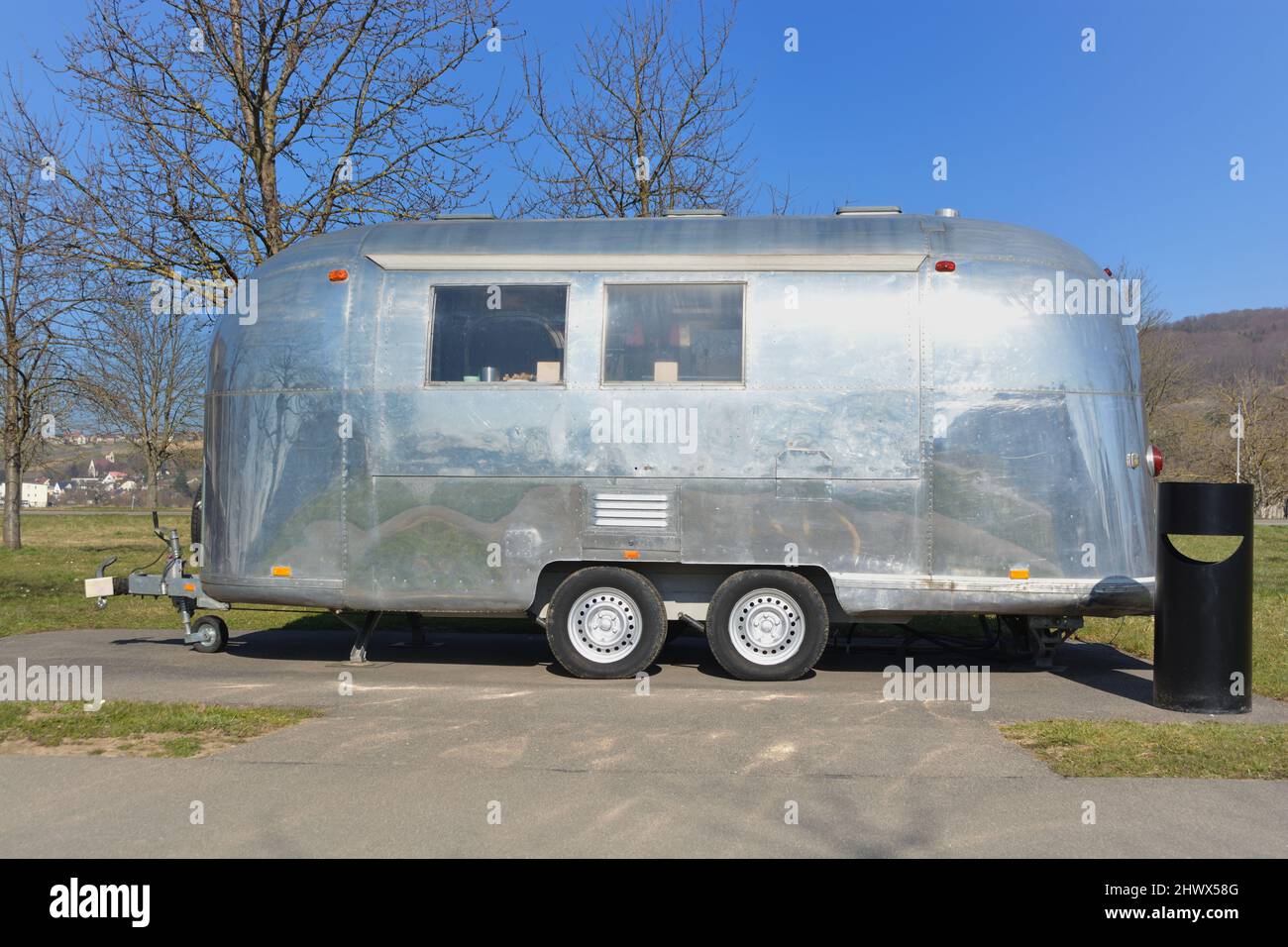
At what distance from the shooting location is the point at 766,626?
9055 millimetres

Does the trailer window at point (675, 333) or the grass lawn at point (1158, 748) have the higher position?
the trailer window at point (675, 333)

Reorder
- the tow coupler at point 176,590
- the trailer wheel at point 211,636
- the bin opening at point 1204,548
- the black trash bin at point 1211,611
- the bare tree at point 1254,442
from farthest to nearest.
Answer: the bare tree at point 1254,442 → the bin opening at point 1204,548 → the trailer wheel at point 211,636 → the tow coupler at point 176,590 → the black trash bin at point 1211,611

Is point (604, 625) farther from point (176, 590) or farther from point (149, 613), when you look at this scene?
point (149, 613)

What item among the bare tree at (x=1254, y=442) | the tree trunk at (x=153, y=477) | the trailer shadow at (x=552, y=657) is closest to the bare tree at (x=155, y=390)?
the tree trunk at (x=153, y=477)

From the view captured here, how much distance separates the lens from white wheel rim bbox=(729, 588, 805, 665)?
9023mm

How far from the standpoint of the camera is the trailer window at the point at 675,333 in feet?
29.6

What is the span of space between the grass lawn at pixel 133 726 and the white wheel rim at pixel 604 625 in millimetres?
2341

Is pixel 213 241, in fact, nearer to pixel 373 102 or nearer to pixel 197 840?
pixel 373 102

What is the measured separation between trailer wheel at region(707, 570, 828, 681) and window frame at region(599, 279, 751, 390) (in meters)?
1.59

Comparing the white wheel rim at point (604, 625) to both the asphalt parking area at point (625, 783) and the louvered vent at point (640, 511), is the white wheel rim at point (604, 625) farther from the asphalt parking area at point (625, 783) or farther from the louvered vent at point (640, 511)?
the louvered vent at point (640, 511)

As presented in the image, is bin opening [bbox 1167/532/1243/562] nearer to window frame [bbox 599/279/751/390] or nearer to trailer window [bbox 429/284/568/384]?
window frame [bbox 599/279/751/390]

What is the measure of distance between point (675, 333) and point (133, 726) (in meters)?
4.95

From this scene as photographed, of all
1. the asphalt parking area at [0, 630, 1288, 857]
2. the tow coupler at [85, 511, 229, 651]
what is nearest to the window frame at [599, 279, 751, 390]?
the asphalt parking area at [0, 630, 1288, 857]
